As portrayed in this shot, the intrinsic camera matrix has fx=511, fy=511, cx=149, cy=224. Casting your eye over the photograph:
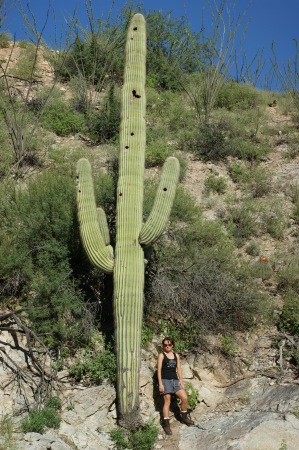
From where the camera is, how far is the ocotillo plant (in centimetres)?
670

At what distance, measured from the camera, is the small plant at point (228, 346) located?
7.89 meters

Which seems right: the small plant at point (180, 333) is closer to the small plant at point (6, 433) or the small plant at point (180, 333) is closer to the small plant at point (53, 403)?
the small plant at point (53, 403)

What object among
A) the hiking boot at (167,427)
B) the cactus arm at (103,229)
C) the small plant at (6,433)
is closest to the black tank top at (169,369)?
the hiking boot at (167,427)

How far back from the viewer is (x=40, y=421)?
6.12 m

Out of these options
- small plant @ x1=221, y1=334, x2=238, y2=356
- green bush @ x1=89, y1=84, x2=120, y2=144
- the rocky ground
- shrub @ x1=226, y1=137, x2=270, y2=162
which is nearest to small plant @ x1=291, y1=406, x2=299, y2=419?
the rocky ground

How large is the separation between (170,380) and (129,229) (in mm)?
2129

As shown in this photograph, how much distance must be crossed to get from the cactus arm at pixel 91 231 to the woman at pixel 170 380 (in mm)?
1396

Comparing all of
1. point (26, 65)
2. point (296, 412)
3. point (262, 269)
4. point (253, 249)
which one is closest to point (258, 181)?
point (253, 249)

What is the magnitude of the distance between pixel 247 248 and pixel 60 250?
13.6 feet

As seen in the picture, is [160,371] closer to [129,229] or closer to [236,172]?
[129,229]

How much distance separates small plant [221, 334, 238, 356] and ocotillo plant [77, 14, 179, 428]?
1.75 metres

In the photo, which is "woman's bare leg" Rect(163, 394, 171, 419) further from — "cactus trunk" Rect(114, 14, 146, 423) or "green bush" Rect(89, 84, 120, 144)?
"green bush" Rect(89, 84, 120, 144)

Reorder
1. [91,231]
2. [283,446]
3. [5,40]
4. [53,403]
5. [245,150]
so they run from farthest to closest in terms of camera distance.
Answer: [5,40]
[245,150]
[91,231]
[53,403]
[283,446]

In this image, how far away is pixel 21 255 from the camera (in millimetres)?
7758
